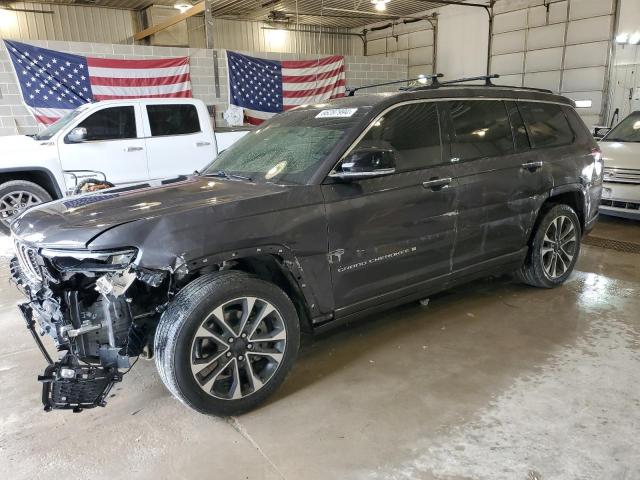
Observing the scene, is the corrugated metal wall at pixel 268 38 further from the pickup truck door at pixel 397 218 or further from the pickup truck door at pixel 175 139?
the pickup truck door at pixel 397 218

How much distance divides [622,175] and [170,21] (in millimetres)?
11004

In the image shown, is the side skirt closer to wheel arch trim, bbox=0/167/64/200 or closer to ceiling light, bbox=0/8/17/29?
wheel arch trim, bbox=0/167/64/200

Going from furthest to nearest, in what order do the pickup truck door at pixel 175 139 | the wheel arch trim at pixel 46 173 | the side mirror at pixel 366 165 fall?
the pickup truck door at pixel 175 139 < the wheel arch trim at pixel 46 173 < the side mirror at pixel 366 165

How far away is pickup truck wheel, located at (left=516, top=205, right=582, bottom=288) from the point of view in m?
4.32

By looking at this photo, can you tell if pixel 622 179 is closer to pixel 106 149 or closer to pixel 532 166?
pixel 532 166

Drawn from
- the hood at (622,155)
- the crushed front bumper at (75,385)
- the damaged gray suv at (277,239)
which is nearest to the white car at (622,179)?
the hood at (622,155)

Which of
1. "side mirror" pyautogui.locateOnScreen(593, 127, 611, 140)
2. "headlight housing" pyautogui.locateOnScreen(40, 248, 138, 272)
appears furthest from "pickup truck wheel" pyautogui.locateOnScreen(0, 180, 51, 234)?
"side mirror" pyautogui.locateOnScreen(593, 127, 611, 140)

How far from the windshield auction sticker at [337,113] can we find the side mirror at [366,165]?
0.42 m

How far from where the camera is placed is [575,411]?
2.74 meters

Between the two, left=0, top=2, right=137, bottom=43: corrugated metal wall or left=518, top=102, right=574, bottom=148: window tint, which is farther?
left=0, top=2, right=137, bottom=43: corrugated metal wall

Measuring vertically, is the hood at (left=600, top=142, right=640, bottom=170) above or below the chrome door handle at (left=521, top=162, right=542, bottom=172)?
below

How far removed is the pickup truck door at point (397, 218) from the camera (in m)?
3.06

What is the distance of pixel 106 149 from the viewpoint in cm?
723

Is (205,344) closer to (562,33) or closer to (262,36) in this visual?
(562,33)
